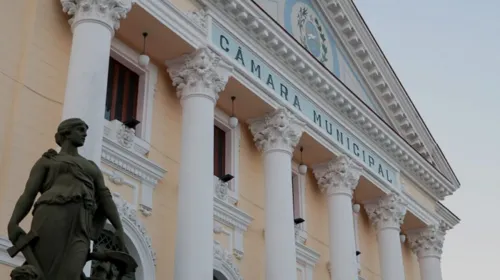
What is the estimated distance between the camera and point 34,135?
1173 centimetres

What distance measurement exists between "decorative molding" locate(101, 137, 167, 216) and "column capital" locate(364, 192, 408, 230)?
8.41 meters

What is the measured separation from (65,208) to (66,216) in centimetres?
7

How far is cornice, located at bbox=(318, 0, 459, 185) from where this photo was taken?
21.1 m

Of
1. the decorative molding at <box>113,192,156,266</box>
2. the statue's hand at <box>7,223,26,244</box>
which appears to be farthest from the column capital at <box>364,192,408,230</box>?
the statue's hand at <box>7,223,26,244</box>

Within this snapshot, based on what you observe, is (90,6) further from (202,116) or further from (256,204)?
(256,204)

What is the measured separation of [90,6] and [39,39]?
1002 millimetres


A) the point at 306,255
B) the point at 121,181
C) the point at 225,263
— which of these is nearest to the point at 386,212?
the point at 306,255

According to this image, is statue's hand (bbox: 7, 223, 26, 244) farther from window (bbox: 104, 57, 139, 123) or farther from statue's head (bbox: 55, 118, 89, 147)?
window (bbox: 104, 57, 139, 123)

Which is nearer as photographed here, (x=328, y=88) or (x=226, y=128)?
(x=226, y=128)

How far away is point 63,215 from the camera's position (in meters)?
6.11

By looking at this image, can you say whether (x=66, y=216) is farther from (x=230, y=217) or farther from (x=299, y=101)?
(x=299, y=101)

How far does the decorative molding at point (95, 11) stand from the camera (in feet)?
40.9

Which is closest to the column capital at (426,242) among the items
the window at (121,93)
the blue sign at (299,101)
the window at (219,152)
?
the blue sign at (299,101)

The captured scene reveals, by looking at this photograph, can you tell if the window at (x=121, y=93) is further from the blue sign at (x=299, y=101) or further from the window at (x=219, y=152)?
the window at (x=219, y=152)
